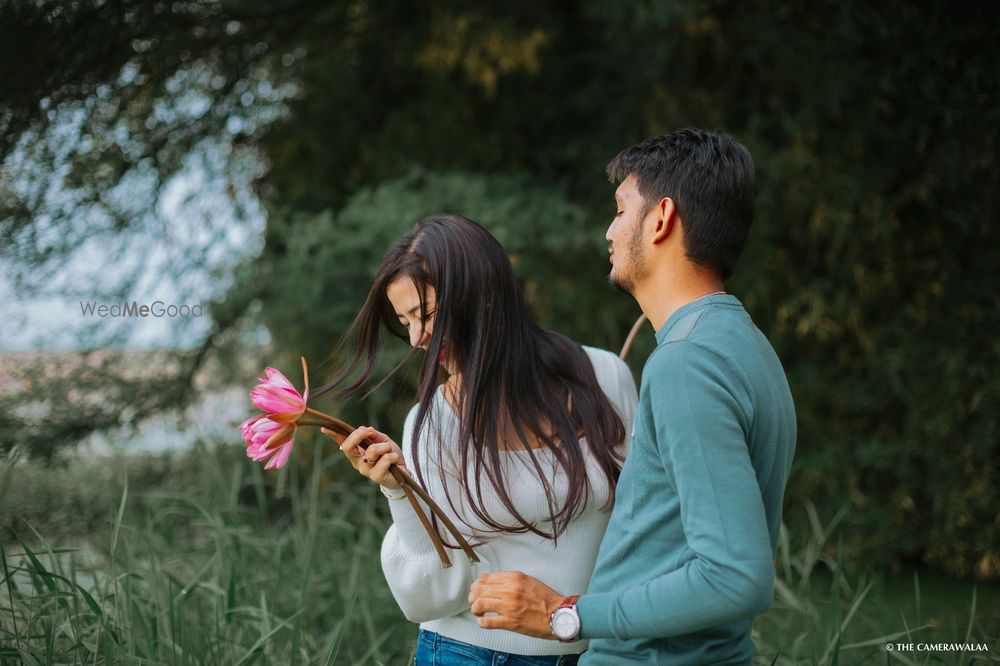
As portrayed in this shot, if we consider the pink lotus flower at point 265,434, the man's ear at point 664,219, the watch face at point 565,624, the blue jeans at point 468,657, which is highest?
the man's ear at point 664,219

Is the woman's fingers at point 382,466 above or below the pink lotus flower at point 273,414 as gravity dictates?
below

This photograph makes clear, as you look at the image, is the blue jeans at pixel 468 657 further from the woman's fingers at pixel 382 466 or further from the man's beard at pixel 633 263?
the man's beard at pixel 633 263

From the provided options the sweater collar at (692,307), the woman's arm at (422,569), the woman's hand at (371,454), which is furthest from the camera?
the woman's arm at (422,569)

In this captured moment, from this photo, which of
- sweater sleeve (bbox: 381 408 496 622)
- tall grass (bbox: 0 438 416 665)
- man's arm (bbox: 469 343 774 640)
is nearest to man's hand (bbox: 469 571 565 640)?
man's arm (bbox: 469 343 774 640)

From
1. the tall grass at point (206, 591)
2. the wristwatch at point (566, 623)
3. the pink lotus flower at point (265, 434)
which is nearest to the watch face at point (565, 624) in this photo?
the wristwatch at point (566, 623)

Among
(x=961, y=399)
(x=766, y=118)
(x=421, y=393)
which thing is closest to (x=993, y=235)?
(x=961, y=399)

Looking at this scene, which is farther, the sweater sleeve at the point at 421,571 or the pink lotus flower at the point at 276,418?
the sweater sleeve at the point at 421,571

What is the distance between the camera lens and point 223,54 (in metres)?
3.59

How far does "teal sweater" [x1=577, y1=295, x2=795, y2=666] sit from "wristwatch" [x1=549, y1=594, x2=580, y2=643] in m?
0.01

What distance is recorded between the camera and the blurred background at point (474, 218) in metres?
3.02

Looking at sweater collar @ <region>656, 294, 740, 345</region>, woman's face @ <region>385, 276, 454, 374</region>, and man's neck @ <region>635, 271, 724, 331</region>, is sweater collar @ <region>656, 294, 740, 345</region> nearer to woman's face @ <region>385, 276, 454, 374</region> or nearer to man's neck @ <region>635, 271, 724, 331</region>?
man's neck @ <region>635, 271, 724, 331</region>

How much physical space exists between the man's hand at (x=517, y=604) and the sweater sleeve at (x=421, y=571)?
0.25 metres

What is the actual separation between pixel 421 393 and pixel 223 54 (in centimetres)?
257

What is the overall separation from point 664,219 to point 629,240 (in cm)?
6
